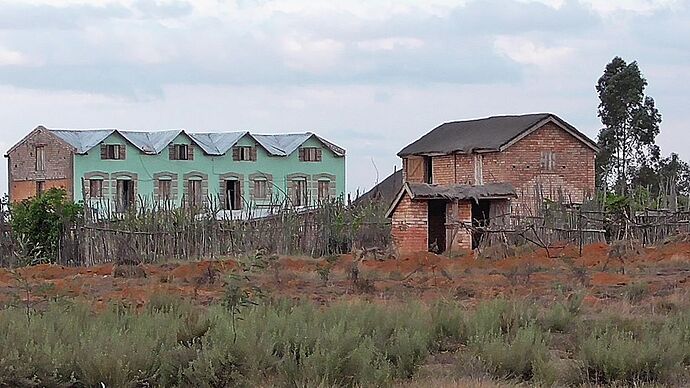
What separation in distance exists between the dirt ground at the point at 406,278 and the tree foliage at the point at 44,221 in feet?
11.3

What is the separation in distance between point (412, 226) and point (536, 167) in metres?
9.55

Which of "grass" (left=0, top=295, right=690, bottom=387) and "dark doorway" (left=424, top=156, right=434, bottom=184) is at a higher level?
"dark doorway" (left=424, top=156, right=434, bottom=184)

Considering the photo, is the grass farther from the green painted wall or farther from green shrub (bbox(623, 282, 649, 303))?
the green painted wall

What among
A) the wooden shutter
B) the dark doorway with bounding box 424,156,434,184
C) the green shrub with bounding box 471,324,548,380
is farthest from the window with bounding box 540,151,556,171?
the green shrub with bounding box 471,324,548,380

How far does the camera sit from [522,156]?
136 ft

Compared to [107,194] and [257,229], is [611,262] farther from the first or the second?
[107,194]

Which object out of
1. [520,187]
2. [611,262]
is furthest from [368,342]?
[520,187]

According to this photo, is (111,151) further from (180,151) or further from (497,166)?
(497,166)

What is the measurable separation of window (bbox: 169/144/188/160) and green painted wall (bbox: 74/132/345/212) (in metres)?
0.21

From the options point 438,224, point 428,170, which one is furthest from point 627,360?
point 428,170

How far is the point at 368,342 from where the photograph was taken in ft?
35.3

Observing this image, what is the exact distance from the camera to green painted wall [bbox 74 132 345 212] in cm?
5756

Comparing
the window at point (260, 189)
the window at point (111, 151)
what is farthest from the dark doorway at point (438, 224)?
the window at point (111, 151)

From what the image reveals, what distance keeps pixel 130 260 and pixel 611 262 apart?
11.2 meters
